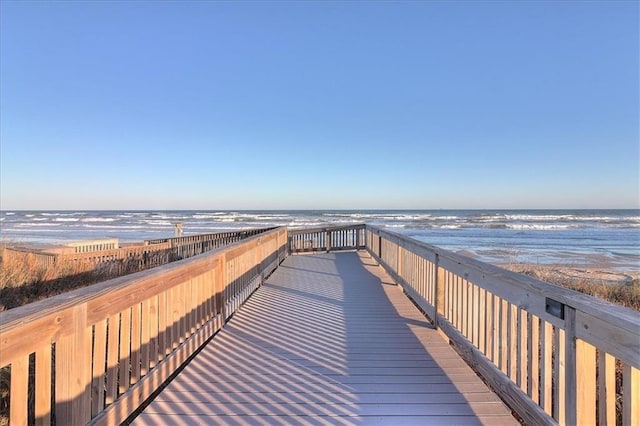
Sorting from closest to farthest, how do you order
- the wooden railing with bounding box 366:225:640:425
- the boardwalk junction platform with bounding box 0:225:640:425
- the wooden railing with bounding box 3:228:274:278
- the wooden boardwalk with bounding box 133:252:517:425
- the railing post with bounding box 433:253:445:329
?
the wooden railing with bounding box 366:225:640:425 → the boardwalk junction platform with bounding box 0:225:640:425 → the wooden boardwalk with bounding box 133:252:517:425 → the railing post with bounding box 433:253:445:329 → the wooden railing with bounding box 3:228:274:278

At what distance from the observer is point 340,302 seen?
18.1 ft

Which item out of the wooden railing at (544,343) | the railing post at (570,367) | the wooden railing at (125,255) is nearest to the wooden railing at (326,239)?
the wooden railing at (125,255)

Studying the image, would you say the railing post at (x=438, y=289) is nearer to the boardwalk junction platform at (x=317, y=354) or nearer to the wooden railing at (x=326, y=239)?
the boardwalk junction platform at (x=317, y=354)

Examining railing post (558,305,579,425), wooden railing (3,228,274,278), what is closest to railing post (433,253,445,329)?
railing post (558,305,579,425)

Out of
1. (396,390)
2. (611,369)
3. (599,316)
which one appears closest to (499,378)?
(396,390)

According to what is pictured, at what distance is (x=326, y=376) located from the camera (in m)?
2.97

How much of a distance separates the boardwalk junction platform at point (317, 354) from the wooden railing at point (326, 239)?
7287 millimetres

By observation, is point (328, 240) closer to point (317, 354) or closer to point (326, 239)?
point (326, 239)

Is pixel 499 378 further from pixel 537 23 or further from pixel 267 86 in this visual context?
pixel 267 86

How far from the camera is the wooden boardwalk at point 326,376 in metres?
2.40

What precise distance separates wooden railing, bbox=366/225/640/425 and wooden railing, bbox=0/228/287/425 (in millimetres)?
2335

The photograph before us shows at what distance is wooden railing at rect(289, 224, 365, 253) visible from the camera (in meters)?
12.5

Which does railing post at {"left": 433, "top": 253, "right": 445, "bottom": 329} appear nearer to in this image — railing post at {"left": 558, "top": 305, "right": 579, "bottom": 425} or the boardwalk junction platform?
the boardwalk junction platform

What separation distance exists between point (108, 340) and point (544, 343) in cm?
258
